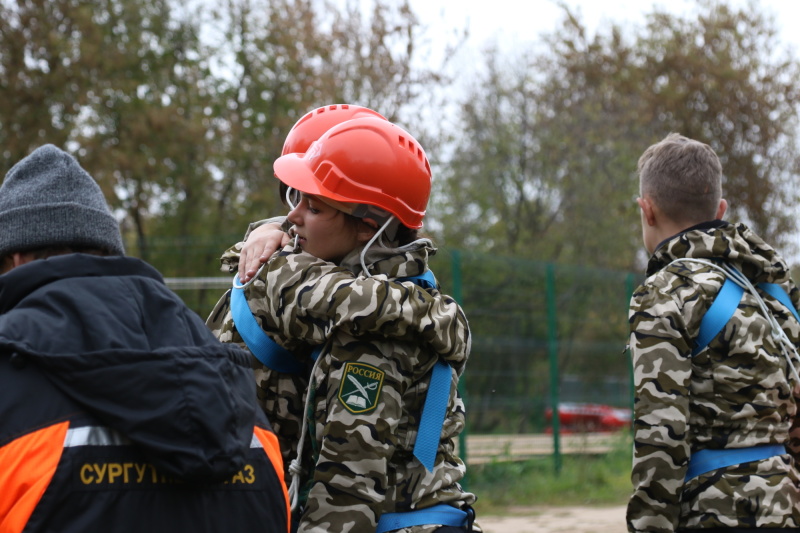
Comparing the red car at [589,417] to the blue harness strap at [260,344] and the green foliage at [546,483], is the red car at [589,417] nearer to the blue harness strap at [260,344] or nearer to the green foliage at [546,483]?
the green foliage at [546,483]

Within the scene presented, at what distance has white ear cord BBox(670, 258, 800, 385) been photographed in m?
3.52

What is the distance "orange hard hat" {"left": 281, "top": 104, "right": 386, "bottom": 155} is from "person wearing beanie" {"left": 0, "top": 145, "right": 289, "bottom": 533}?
0.97 meters

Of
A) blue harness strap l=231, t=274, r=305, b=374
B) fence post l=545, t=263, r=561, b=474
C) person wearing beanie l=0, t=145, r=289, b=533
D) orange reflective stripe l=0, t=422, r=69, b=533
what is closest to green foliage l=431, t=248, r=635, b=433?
fence post l=545, t=263, r=561, b=474

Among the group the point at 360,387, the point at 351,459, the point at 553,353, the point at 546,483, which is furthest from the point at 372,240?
the point at 553,353

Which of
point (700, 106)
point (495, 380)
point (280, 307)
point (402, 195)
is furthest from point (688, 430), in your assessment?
point (700, 106)

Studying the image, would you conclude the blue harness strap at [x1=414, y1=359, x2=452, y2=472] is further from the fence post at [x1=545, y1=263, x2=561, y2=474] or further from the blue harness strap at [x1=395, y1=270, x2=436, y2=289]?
the fence post at [x1=545, y1=263, x2=561, y2=474]

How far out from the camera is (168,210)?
20531 mm

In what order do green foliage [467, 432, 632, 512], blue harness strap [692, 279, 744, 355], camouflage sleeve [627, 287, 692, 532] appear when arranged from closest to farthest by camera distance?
camouflage sleeve [627, 287, 692, 532] < blue harness strap [692, 279, 744, 355] < green foliage [467, 432, 632, 512]

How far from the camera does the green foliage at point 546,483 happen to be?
10438 millimetres

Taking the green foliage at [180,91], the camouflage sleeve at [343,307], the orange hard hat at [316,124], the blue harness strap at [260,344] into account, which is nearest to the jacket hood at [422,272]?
the camouflage sleeve at [343,307]

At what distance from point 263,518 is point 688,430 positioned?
1775 millimetres

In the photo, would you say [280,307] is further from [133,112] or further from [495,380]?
[133,112]

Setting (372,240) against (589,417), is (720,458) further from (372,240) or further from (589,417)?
(589,417)

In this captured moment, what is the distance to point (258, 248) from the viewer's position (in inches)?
107
